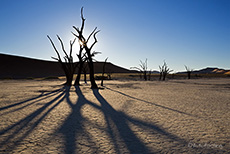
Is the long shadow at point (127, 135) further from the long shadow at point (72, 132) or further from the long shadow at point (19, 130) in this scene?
the long shadow at point (19, 130)

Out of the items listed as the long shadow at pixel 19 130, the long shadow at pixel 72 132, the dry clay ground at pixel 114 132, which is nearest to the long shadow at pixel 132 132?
the dry clay ground at pixel 114 132

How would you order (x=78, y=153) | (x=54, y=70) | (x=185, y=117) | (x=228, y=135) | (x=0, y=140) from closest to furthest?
(x=78, y=153)
(x=0, y=140)
(x=228, y=135)
(x=185, y=117)
(x=54, y=70)

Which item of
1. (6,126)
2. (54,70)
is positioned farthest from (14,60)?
(6,126)

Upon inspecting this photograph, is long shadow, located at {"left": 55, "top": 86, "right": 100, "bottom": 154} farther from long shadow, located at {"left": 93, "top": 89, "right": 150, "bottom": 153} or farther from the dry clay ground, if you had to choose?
long shadow, located at {"left": 93, "top": 89, "right": 150, "bottom": 153}

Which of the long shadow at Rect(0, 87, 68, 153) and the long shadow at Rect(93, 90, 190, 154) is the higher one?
the long shadow at Rect(0, 87, 68, 153)

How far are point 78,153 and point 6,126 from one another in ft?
7.68

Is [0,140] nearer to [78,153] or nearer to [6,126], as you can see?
[6,126]

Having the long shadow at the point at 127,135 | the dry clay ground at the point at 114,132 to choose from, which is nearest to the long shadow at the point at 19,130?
the dry clay ground at the point at 114,132

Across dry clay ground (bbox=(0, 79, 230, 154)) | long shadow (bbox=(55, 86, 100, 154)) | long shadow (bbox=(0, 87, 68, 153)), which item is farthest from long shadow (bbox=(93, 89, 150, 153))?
long shadow (bbox=(0, 87, 68, 153))

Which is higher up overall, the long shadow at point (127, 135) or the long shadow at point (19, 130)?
the long shadow at point (19, 130)

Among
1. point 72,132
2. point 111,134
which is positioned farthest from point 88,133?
point 111,134

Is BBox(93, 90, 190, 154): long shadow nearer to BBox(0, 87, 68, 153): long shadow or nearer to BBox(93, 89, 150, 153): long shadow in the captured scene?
BBox(93, 89, 150, 153): long shadow

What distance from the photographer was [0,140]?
3.23m

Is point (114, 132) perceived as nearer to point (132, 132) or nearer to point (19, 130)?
point (132, 132)
